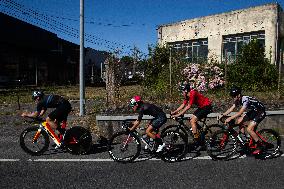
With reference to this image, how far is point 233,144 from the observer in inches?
308

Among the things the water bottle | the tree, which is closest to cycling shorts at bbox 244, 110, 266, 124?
the water bottle

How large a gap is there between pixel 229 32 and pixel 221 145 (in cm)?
2172

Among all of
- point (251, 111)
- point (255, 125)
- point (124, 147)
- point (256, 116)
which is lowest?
point (124, 147)

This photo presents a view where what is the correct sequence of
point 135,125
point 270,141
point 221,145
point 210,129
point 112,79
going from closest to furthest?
point 135,125 < point 221,145 < point 270,141 < point 210,129 < point 112,79

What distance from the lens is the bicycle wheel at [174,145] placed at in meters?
7.78

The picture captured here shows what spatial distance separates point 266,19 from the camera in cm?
2527

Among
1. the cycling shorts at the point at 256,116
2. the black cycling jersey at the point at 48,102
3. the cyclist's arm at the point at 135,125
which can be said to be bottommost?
the cyclist's arm at the point at 135,125

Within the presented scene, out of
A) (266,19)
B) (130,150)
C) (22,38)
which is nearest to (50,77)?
(22,38)

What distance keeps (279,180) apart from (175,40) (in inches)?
1055

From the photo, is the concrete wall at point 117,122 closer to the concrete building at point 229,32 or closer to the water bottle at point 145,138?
the water bottle at point 145,138

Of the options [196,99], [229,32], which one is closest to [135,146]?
[196,99]

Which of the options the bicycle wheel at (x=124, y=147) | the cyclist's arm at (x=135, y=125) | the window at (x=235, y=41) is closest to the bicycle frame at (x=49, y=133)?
the bicycle wheel at (x=124, y=147)

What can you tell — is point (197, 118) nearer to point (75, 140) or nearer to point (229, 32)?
point (75, 140)

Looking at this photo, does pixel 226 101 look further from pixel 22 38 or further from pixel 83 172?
pixel 22 38
